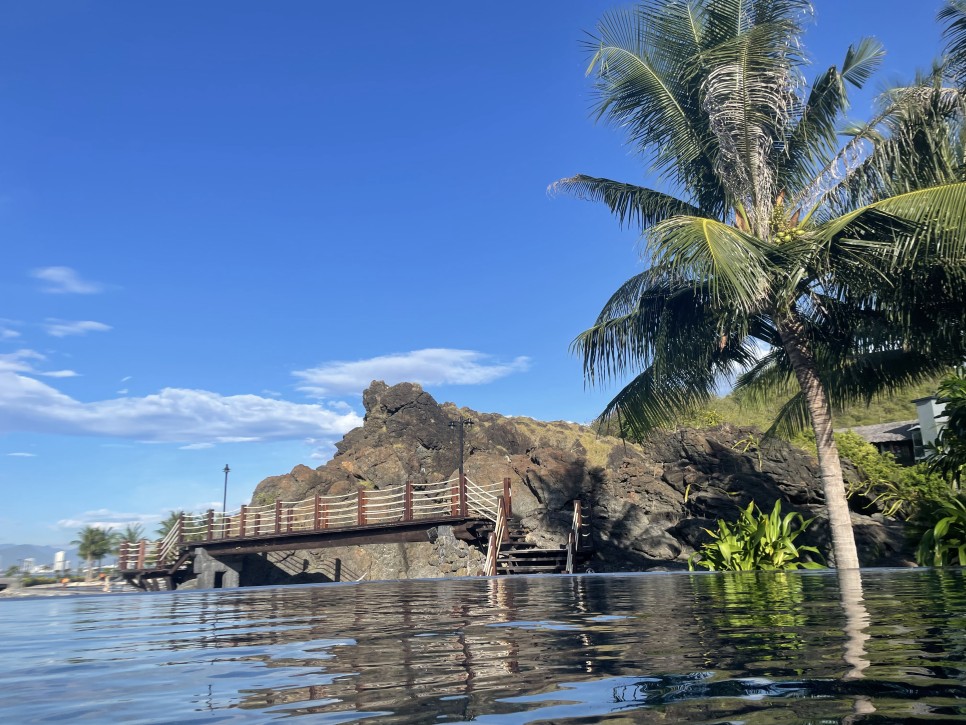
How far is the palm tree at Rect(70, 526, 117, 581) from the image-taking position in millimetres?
49822

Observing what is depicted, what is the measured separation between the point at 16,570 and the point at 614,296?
34.5m

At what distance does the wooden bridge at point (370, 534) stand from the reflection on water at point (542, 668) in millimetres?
15685

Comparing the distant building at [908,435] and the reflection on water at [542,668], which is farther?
the distant building at [908,435]

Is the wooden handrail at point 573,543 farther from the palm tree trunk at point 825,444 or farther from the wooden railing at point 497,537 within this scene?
the palm tree trunk at point 825,444

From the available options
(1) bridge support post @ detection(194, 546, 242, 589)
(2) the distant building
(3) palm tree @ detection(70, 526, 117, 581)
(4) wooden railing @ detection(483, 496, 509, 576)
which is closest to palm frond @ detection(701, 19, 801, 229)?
(4) wooden railing @ detection(483, 496, 509, 576)

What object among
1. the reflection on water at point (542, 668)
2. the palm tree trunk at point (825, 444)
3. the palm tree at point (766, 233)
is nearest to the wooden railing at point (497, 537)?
the palm tree at point (766, 233)

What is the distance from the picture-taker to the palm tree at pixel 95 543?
49.8m

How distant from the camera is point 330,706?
2.07m

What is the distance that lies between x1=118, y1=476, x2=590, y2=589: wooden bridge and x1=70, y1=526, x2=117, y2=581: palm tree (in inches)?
1057

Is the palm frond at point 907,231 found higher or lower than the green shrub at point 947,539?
higher

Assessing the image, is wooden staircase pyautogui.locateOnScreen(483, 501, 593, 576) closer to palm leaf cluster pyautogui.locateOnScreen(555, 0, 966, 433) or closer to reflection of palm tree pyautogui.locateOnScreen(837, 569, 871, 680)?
palm leaf cluster pyautogui.locateOnScreen(555, 0, 966, 433)

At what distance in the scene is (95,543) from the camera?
50.2m

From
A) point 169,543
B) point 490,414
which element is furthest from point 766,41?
point 490,414

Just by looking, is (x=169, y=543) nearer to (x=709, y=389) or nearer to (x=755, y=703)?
(x=709, y=389)
